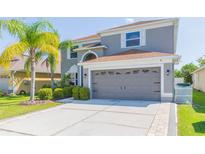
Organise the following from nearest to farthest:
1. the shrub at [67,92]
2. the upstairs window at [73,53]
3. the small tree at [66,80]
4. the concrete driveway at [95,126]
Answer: the concrete driveway at [95,126]
the shrub at [67,92]
the small tree at [66,80]
the upstairs window at [73,53]

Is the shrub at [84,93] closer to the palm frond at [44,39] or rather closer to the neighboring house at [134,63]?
the neighboring house at [134,63]

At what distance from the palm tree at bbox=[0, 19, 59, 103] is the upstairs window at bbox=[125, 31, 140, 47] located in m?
7.37

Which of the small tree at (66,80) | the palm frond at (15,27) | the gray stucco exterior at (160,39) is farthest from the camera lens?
the small tree at (66,80)

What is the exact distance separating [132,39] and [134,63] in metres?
4.60

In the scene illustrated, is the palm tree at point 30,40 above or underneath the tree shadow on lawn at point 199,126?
above

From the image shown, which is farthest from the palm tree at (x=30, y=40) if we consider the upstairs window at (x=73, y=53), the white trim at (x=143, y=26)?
the upstairs window at (x=73, y=53)

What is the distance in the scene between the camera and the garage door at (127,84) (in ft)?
41.7

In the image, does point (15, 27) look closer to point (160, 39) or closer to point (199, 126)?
point (160, 39)

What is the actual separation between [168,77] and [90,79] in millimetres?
6668

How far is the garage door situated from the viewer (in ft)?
41.7

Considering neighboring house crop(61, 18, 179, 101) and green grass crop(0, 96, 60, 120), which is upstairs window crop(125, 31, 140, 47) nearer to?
neighboring house crop(61, 18, 179, 101)

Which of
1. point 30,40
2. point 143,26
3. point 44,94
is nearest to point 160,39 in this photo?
point 143,26
